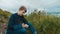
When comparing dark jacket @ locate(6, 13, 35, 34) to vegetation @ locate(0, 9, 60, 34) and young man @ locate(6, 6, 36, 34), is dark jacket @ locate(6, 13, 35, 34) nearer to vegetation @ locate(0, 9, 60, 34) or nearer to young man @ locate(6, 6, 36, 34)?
young man @ locate(6, 6, 36, 34)

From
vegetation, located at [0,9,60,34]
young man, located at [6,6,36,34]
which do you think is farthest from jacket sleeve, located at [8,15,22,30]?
vegetation, located at [0,9,60,34]

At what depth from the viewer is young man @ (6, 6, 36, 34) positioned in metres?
2.68

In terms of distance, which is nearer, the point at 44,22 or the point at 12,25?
the point at 12,25

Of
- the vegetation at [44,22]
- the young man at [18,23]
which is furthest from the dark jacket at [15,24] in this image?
the vegetation at [44,22]

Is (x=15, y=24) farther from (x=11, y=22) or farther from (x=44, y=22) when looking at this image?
(x=44, y=22)

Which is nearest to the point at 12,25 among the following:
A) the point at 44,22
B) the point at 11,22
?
the point at 11,22

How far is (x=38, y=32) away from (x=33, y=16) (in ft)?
0.77

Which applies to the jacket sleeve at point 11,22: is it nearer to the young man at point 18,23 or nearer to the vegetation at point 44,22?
the young man at point 18,23

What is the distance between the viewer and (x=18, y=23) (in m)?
2.74

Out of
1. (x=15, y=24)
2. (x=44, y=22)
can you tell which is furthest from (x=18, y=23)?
(x=44, y=22)

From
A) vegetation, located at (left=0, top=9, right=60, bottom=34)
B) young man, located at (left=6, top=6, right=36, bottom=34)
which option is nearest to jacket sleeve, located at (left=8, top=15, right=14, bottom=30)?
young man, located at (left=6, top=6, right=36, bottom=34)

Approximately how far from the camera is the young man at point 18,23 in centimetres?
268

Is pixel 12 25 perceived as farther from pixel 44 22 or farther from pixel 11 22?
pixel 44 22

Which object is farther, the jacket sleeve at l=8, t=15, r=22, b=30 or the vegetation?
the vegetation
